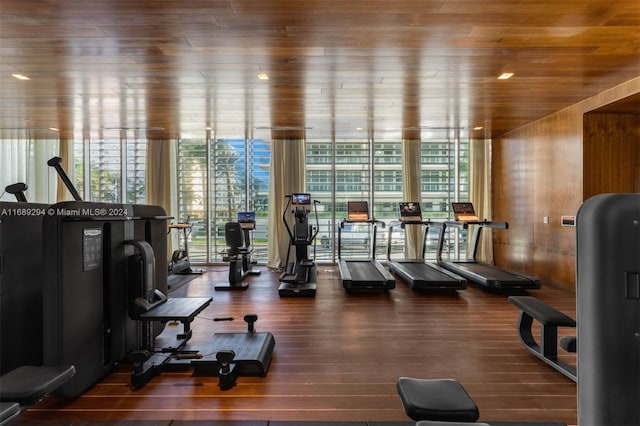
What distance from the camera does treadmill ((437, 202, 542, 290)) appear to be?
577 centimetres

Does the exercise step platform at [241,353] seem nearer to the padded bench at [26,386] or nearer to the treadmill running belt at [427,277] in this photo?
the padded bench at [26,386]

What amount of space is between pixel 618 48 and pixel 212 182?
→ 8241 millimetres

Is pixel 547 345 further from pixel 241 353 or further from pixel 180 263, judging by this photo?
pixel 180 263

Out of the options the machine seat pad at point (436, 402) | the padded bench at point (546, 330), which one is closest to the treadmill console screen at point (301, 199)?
the padded bench at point (546, 330)

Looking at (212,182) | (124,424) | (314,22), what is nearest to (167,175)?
(212,182)

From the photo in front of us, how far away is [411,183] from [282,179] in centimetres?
334

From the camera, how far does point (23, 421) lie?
225cm

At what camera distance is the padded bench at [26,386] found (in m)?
1.36

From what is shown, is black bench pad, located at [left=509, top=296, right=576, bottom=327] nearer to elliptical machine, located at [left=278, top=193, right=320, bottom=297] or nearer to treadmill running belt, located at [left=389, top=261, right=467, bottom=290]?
treadmill running belt, located at [left=389, top=261, right=467, bottom=290]

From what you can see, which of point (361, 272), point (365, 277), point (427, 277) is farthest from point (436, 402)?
point (361, 272)

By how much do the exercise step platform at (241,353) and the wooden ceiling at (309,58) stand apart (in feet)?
10.2

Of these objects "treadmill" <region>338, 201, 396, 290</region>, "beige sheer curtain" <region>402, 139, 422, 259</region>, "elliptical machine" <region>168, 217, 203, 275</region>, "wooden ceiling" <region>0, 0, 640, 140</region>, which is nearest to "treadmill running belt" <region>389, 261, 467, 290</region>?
"treadmill" <region>338, 201, 396, 290</region>

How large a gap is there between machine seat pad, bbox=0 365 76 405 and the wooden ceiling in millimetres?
2932

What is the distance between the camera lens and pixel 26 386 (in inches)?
61.2
